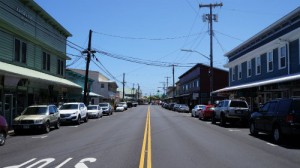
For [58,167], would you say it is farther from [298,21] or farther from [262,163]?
[298,21]


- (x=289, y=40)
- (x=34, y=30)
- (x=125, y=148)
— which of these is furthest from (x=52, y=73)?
(x=125, y=148)

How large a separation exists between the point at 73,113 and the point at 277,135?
1702 cm

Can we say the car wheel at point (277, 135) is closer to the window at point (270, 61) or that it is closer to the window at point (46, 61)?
the window at point (270, 61)

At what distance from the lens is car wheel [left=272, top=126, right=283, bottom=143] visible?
1561 centimetres

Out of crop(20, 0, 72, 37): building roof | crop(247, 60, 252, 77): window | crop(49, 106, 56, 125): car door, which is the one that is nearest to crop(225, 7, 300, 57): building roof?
crop(247, 60, 252, 77): window

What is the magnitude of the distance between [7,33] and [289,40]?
1867 cm

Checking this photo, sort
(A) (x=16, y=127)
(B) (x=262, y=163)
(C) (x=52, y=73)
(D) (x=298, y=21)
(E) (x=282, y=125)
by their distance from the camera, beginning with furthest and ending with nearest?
(C) (x=52, y=73), (D) (x=298, y=21), (A) (x=16, y=127), (E) (x=282, y=125), (B) (x=262, y=163)

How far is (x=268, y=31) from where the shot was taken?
30641mm

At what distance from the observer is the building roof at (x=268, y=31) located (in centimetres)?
2586

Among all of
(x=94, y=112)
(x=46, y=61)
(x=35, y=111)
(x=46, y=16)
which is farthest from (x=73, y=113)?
(x=94, y=112)

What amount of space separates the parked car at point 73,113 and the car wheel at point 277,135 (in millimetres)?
16576

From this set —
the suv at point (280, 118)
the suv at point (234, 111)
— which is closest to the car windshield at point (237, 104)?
the suv at point (234, 111)

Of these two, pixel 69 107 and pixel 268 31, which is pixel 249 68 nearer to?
pixel 268 31

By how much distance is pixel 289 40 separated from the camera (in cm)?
2623
